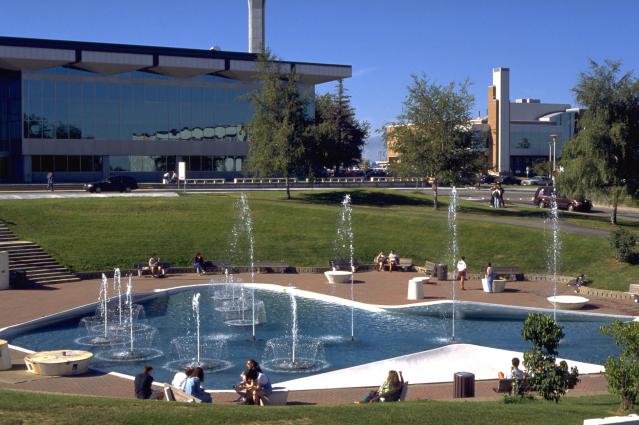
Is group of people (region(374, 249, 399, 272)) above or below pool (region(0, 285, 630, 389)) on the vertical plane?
above

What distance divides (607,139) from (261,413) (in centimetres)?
3410

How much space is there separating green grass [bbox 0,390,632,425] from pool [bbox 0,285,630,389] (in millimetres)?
5679

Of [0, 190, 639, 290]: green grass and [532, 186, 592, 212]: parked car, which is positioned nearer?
[0, 190, 639, 290]: green grass

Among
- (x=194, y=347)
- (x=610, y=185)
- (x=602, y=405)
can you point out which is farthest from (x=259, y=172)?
(x=602, y=405)

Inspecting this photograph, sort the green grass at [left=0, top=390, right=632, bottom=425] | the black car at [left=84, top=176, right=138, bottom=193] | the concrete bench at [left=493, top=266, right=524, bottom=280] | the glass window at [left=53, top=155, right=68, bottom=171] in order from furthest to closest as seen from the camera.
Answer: the glass window at [left=53, top=155, right=68, bottom=171] < the black car at [left=84, top=176, right=138, bottom=193] < the concrete bench at [left=493, top=266, right=524, bottom=280] < the green grass at [left=0, top=390, right=632, bottom=425]

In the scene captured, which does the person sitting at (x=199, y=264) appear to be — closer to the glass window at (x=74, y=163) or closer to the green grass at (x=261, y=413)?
the green grass at (x=261, y=413)

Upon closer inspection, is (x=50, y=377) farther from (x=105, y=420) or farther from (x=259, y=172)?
(x=259, y=172)

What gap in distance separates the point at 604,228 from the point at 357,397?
2726 centimetres

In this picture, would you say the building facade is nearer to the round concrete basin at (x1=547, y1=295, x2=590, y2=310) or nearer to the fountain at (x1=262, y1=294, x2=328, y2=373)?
the round concrete basin at (x1=547, y1=295, x2=590, y2=310)

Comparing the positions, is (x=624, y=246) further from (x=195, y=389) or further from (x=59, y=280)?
(x=59, y=280)

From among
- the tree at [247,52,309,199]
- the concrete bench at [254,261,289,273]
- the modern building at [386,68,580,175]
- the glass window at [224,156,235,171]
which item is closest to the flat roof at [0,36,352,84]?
the glass window at [224,156,235,171]

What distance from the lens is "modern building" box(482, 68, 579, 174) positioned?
10419 cm

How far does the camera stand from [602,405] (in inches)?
576

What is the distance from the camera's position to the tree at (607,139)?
41.9 meters
